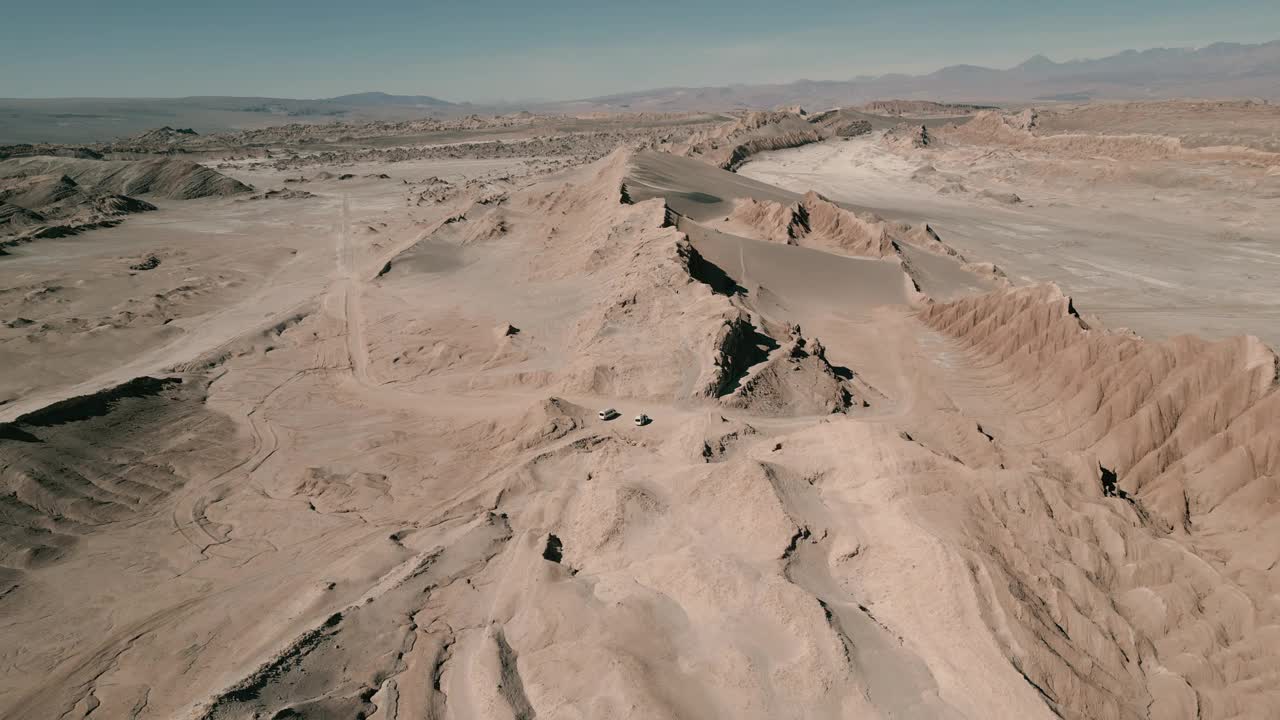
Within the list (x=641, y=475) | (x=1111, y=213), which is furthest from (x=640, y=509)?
(x=1111, y=213)

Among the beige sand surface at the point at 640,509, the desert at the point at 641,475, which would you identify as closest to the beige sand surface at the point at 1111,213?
the desert at the point at 641,475

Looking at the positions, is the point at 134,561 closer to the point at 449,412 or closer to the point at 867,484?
the point at 449,412

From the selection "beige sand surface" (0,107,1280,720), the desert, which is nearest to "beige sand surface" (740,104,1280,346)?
the desert

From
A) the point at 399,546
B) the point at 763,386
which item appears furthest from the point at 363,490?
the point at 763,386

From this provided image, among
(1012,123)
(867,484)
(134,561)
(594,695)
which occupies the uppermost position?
(1012,123)

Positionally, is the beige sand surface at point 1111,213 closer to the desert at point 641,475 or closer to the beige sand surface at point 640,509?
the desert at point 641,475

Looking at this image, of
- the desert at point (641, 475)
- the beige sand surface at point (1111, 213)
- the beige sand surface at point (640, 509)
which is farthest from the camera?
the beige sand surface at point (1111, 213)
